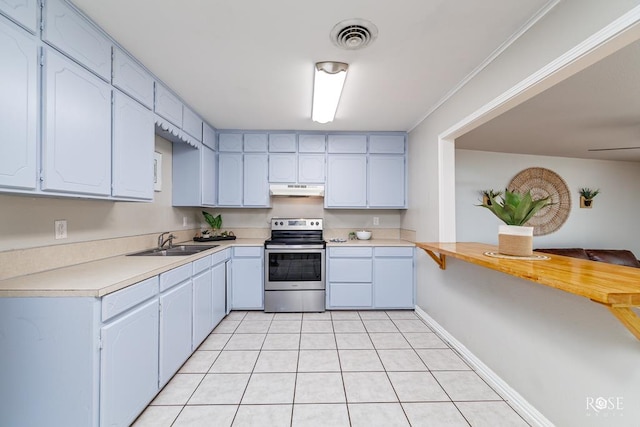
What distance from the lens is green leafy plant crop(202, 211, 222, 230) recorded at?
12.4 ft

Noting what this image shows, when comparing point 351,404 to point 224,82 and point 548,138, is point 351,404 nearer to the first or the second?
point 224,82

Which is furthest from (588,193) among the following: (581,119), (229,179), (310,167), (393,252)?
(229,179)

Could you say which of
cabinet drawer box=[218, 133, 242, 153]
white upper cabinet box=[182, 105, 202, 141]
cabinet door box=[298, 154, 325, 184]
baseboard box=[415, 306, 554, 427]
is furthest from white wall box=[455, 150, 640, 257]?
white upper cabinet box=[182, 105, 202, 141]

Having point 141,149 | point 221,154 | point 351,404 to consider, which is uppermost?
point 221,154

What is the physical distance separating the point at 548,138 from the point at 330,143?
2.72 metres

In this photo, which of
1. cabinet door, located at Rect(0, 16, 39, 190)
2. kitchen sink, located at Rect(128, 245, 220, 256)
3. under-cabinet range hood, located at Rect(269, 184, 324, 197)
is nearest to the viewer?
cabinet door, located at Rect(0, 16, 39, 190)

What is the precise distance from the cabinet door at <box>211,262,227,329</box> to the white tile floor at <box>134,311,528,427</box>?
16 centimetres

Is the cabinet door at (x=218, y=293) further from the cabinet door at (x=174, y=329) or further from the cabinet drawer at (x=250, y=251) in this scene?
the cabinet door at (x=174, y=329)

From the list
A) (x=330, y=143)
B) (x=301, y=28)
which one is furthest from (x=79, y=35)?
(x=330, y=143)

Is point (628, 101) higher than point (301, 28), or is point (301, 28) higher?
point (301, 28)

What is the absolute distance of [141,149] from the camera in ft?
6.75

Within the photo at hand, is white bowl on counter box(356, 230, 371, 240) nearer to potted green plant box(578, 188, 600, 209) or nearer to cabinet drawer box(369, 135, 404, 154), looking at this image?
cabinet drawer box(369, 135, 404, 154)

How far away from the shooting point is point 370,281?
11.3 ft

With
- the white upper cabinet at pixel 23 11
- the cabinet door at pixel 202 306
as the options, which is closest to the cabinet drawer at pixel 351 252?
the cabinet door at pixel 202 306
